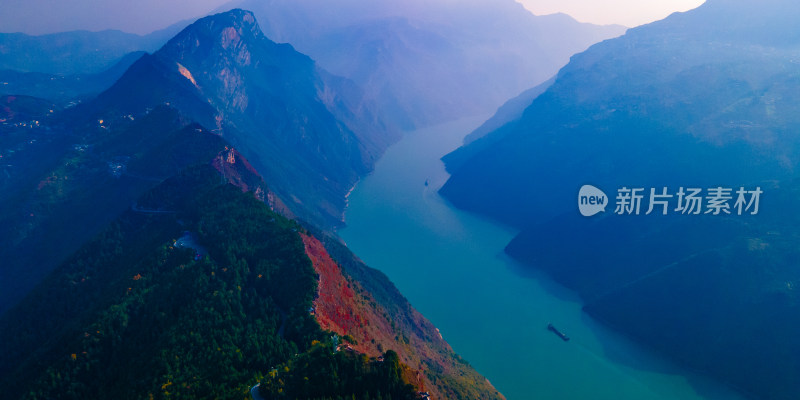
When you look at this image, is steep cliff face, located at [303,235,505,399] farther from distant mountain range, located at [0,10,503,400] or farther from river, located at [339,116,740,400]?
river, located at [339,116,740,400]

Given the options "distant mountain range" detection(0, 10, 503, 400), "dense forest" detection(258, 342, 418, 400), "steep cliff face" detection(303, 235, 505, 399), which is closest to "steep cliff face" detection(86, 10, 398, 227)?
"distant mountain range" detection(0, 10, 503, 400)

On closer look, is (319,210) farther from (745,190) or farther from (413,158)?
(745,190)

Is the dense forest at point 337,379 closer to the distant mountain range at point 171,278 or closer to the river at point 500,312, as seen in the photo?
the distant mountain range at point 171,278

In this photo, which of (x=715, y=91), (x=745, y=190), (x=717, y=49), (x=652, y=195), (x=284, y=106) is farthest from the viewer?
(x=284, y=106)

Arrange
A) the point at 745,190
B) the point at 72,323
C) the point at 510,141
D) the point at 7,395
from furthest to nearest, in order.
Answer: the point at 510,141
the point at 745,190
the point at 72,323
the point at 7,395

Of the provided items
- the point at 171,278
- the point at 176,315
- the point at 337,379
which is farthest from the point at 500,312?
the point at 176,315

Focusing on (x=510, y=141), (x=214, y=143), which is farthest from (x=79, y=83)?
(x=510, y=141)

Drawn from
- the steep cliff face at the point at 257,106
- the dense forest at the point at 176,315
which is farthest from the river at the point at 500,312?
the dense forest at the point at 176,315
